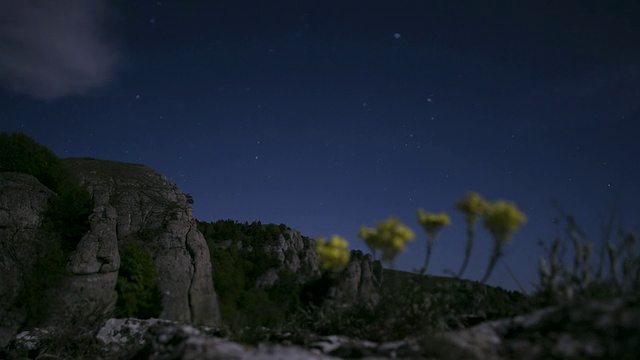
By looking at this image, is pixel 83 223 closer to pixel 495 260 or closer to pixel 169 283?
pixel 169 283

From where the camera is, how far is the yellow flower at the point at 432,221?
5387mm

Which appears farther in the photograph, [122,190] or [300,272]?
[122,190]

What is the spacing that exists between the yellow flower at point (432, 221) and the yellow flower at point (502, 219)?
671 mm

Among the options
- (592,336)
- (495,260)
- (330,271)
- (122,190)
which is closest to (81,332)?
(330,271)

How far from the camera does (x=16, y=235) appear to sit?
26.4m

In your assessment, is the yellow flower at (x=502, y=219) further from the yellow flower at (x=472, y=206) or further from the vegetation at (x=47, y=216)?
the vegetation at (x=47, y=216)

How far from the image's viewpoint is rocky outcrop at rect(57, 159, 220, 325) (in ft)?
90.4

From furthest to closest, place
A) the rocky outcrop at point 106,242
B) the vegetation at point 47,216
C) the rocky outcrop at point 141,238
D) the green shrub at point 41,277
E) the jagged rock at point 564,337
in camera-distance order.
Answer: the rocky outcrop at point 141,238
the rocky outcrop at point 106,242
the vegetation at point 47,216
the green shrub at point 41,277
the jagged rock at point 564,337

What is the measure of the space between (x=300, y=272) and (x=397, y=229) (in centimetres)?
288

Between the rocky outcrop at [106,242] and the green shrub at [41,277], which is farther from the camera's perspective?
the rocky outcrop at [106,242]

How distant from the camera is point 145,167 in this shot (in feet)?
152

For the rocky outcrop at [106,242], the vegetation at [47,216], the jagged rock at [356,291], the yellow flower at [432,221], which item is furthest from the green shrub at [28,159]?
the yellow flower at [432,221]

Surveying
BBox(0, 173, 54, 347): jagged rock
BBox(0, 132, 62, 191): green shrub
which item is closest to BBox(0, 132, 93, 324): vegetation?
BBox(0, 132, 62, 191): green shrub

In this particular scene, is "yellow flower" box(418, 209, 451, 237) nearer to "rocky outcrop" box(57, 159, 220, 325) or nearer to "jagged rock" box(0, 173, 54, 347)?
"rocky outcrop" box(57, 159, 220, 325)
